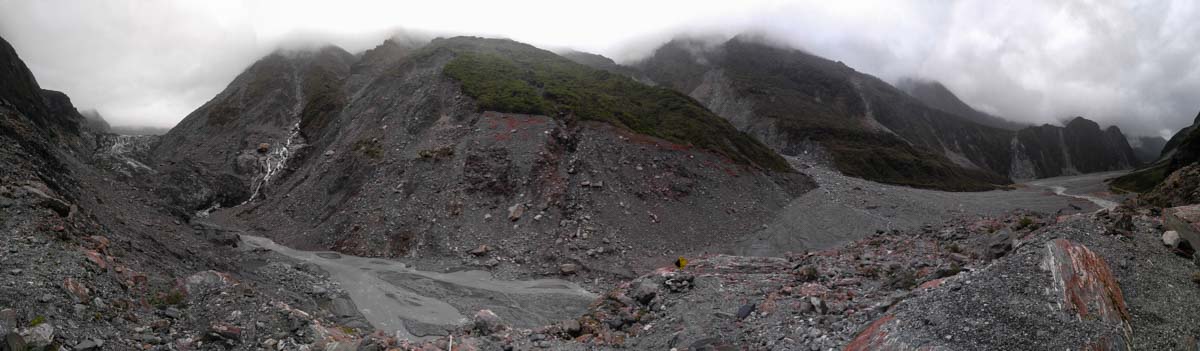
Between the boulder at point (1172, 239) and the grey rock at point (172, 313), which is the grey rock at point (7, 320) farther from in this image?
the boulder at point (1172, 239)

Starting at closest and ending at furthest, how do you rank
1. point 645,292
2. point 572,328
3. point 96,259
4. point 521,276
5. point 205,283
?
point 96,259 < point 205,283 < point 572,328 < point 645,292 < point 521,276

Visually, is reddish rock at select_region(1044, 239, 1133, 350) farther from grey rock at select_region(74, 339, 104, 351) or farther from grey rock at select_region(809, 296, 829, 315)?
grey rock at select_region(74, 339, 104, 351)

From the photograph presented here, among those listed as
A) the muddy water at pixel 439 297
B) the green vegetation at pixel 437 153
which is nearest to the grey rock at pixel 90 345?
the muddy water at pixel 439 297

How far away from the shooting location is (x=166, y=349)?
41.3 ft

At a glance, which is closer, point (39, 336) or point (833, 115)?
point (39, 336)

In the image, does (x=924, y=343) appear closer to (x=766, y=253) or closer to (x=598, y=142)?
(x=766, y=253)

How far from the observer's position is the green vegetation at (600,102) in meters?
52.7

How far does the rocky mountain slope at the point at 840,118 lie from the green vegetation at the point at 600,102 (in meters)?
37.8

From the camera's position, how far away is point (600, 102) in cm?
5719

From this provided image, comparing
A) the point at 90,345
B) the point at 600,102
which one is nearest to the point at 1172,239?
the point at 90,345

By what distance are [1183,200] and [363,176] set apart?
157 feet

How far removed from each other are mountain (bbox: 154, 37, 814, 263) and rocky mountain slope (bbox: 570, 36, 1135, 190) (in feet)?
145

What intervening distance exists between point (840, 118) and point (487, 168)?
101 m

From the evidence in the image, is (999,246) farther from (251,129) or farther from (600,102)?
(251,129)
